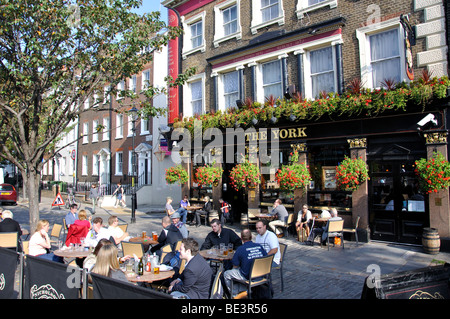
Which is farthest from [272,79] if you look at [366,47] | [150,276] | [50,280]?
[50,280]

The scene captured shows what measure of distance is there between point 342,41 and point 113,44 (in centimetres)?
790

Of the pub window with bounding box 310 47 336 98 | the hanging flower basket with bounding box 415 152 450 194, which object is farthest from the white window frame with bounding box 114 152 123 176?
the hanging flower basket with bounding box 415 152 450 194

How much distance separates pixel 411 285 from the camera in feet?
12.7

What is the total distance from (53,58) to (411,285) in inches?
402

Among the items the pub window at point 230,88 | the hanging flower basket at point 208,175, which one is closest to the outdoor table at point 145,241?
the hanging flower basket at point 208,175

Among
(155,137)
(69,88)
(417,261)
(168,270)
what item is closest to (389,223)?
(417,261)

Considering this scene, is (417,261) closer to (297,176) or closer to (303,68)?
(297,176)

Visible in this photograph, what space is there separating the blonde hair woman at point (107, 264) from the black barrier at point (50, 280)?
60 centimetres

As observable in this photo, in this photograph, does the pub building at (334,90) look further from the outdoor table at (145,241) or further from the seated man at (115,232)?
the seated man at (115,232)

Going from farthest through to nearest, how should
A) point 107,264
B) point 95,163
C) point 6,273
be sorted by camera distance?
1. point 95,163
2. point 6,273
3. point 107,264

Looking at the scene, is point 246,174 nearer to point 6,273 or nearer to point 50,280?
point 6,273

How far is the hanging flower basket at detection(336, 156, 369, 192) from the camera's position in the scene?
1063 centimetres

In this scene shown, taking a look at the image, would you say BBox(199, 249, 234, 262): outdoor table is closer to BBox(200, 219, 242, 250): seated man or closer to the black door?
BBox(200, 219, 242, 250): seated man
